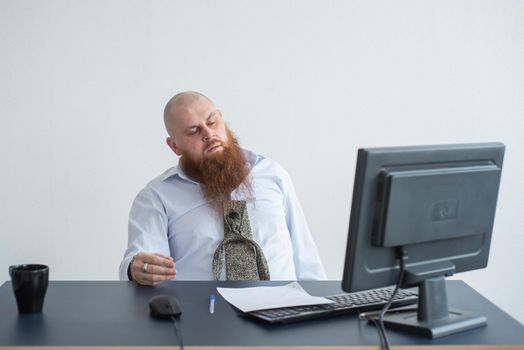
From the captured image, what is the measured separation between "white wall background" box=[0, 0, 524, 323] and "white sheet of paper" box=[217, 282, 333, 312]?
167 centimetres

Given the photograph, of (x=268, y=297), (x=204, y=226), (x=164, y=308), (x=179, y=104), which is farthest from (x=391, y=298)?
(x=179, y=104)

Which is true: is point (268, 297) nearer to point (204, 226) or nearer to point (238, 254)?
point (238, 254)

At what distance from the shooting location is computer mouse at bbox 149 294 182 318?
1.48 m

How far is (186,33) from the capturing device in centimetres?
330

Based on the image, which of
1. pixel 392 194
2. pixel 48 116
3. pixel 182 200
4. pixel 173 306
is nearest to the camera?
pixel 392 194

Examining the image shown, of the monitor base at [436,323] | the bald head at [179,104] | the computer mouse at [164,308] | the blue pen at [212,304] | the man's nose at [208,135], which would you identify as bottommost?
the blue pen at [212,304]

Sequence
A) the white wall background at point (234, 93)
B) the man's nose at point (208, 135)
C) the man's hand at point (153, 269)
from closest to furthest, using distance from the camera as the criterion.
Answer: the man's hand at point (153, 269) → the man's nose at point (208, 135) → the white wall background at point (234, 93)

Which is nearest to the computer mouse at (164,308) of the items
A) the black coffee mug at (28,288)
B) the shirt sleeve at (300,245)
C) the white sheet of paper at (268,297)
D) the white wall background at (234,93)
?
the white sheet of paper at (268,297)

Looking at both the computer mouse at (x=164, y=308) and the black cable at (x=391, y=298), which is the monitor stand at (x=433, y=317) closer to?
the black cable at (x=391, y=298)

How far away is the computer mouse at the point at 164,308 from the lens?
1.48 m

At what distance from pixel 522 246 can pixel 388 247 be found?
2.52 metres

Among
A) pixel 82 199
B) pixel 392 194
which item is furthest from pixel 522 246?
pixel 392 194

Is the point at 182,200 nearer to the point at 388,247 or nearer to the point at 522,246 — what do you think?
the point at 388,247

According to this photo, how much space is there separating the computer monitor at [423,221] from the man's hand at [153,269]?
Result: 1.97 feet
